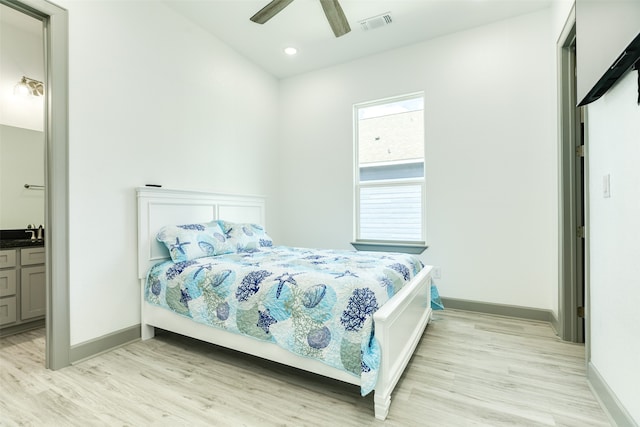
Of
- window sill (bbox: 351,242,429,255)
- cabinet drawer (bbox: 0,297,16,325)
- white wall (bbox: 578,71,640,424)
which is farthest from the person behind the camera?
window sill (bbox: 351,242,429,255)

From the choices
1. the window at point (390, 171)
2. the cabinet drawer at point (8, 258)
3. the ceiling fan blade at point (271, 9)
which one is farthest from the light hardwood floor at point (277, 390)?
the ceiling fan blade at point (271, 9)

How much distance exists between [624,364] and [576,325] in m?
1.27

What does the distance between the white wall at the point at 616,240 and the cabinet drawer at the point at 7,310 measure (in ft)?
14.1

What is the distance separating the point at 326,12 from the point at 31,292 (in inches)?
142

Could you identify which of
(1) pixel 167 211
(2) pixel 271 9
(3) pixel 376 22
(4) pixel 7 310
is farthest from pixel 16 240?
(3) pixel 376 22

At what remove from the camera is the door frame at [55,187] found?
2.08m

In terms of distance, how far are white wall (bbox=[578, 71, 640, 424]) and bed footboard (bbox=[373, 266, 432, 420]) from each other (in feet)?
3.27

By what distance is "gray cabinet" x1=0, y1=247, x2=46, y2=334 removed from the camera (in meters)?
2.70

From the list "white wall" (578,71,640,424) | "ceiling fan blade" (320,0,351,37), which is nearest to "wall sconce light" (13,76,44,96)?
"ceiling fan blade" (320,0,351,37)

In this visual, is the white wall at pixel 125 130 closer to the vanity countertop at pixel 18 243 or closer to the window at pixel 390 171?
the vanity countertop at pixel 18 243

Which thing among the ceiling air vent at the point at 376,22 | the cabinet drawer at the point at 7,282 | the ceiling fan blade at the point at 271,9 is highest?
the ceiling air vent at the point at 376,22

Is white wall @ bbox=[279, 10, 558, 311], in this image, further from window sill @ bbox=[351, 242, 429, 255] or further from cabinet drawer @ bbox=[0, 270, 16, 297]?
cabinet drawer @ bbox=[0, 270, 16, 297]

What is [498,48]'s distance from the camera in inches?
124

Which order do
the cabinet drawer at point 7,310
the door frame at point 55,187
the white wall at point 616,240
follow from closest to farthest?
the white wall at point 616,240 < the door frame at point 55,187 < the cabinet drawer at point 7,310
